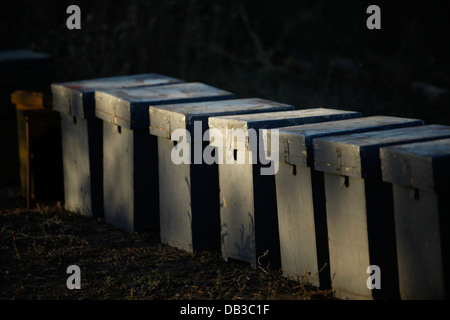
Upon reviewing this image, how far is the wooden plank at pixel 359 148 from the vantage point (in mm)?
4070

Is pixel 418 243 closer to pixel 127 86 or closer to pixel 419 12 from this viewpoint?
pixel 127 86

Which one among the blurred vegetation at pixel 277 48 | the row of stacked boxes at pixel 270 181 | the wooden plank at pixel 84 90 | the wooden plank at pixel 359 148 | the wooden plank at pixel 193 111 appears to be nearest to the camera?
the row of stacked boxes at pixel 270 181

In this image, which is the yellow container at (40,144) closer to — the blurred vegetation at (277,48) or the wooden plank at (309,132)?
the wooden plank at (309,132)

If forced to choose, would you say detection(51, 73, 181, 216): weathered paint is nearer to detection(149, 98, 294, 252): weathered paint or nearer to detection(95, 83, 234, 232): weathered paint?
detection(95, 83, 234, 232): weathered paint

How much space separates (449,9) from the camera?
40.0ft

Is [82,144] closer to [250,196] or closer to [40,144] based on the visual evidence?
[40,144]

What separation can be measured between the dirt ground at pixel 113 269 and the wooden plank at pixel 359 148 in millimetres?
834

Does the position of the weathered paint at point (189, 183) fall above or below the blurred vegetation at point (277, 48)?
below

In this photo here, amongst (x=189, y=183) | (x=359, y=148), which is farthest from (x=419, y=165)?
(x=189, y=183)

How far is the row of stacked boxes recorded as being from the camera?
12.9ft

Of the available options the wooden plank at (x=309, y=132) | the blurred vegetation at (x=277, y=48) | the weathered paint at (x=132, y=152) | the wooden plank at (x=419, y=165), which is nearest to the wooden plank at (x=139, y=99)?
the weathered paint at (x=132, y=152)

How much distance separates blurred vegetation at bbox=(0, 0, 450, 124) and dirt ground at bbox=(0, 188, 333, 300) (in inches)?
172

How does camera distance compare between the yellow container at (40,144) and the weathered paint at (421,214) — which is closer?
the weathered paint at (421,214)

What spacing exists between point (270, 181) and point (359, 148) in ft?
3.38
